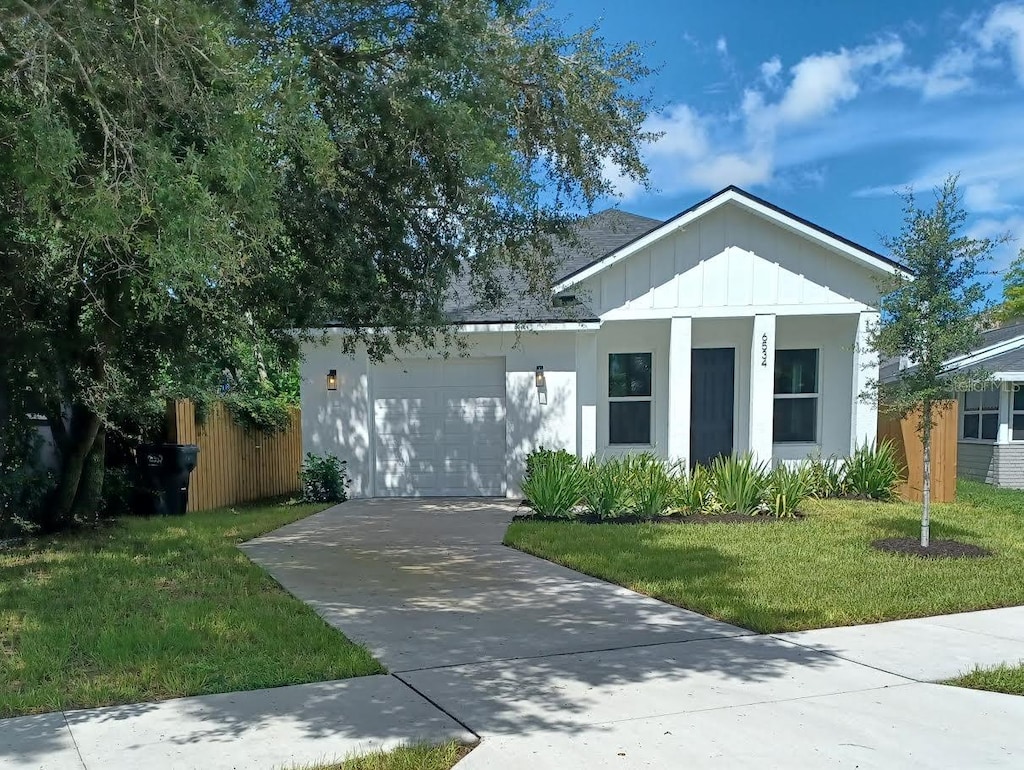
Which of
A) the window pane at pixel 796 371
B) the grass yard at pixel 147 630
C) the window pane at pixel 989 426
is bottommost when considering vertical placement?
the grass yard at pixel 147 630

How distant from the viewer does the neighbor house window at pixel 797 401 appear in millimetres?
14391

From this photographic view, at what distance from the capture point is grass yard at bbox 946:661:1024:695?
15.0 feet

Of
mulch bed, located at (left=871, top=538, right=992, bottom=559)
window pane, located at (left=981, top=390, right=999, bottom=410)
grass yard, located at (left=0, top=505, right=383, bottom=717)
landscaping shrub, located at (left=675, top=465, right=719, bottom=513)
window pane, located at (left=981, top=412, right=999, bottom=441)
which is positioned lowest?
grass yard, located at (left=0, top=505, right=383, bottom=717)

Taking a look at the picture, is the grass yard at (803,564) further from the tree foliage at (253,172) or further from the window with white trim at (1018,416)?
the window with white trim at (1018,416)

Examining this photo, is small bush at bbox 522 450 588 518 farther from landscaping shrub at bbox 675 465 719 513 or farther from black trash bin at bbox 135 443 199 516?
black trash bin at bbox 135 443 199 516

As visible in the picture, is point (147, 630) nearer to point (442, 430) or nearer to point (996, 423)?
point (442, 430)

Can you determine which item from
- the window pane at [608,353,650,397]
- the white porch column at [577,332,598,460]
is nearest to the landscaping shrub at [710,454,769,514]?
the white porch column at [577,332,598,460]

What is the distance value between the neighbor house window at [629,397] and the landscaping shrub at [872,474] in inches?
138

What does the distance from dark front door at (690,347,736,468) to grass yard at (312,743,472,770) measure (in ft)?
36.7

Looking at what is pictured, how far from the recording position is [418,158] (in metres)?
7.41

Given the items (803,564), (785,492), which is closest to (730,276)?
(785,492)

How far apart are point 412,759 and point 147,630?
9.57 ft

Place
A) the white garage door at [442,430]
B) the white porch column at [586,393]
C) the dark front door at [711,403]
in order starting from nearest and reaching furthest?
the white porch column at [586,393], the white garage door at [442,430], the dark front door at [711,403]

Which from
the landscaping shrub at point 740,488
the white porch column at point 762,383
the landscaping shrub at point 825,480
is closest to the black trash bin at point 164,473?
the landscaping shrub at point 740,488
